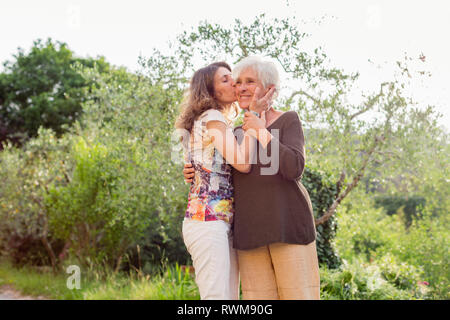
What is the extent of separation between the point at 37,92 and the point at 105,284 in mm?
18754

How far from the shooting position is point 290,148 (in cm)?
233

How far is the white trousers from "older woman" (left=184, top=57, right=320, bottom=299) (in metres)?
0.09

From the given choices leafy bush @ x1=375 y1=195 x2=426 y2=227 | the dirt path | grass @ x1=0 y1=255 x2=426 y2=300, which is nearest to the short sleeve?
grass @ x1=0 y1=255 x2=426 y2=300

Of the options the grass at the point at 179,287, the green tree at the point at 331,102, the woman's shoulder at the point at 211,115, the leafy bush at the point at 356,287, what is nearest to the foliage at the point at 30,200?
the grass at the point at 179,287

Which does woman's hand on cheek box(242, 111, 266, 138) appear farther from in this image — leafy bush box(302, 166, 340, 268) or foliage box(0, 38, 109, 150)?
foliage box(0, 38, 109, 150)

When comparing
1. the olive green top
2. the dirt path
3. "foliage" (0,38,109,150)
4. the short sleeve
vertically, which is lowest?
the dirt path

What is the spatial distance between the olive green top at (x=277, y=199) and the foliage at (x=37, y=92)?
20.7 metres

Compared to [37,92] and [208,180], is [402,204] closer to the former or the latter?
[208,180]

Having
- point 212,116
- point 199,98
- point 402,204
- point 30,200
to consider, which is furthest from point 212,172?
point 402,204

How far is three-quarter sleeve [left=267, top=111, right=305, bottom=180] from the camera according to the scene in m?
2.26

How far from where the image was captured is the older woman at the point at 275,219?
229cm

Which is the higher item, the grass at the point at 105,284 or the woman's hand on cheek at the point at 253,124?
the woman's hand on cheek at the point at 253,124

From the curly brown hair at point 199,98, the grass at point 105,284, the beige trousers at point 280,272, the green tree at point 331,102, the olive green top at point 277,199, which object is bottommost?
the grass at point 105,284

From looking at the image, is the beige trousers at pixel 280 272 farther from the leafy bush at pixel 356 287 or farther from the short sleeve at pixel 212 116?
the leafy bush at pixel 356 287
